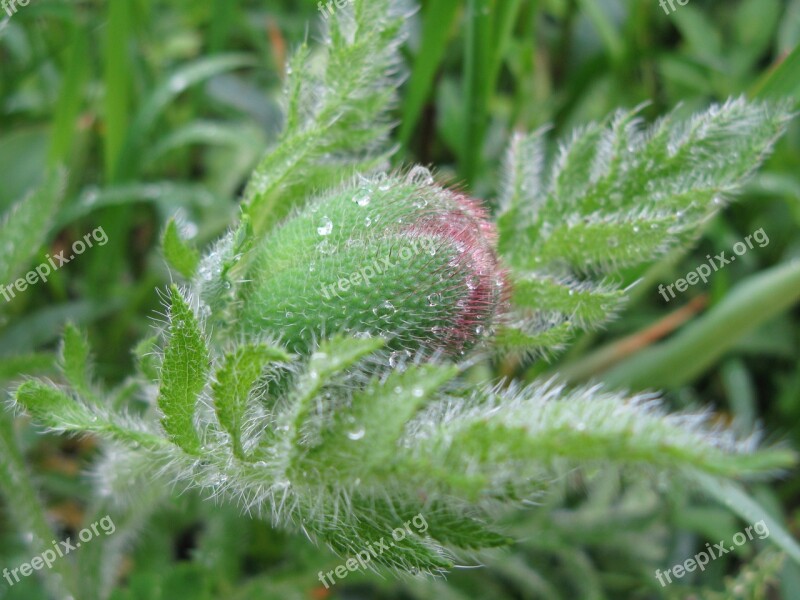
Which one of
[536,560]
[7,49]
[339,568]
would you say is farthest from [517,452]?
[7,49]

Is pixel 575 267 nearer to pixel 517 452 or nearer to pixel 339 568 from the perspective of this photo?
pixel 517 452

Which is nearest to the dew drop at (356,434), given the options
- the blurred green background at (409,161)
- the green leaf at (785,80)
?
the blurred green background at (409,161)

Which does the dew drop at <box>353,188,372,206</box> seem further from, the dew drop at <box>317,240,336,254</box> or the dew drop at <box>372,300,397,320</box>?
the dew drop at <box>372,300,397,320</box>

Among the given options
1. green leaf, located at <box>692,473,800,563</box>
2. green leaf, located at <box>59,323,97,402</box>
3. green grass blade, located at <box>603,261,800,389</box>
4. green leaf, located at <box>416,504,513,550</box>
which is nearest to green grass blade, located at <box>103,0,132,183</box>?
green leaf, located at <box>59,323,97,402</box>

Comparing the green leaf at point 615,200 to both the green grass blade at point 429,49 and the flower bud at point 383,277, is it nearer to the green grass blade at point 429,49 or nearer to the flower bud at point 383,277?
the flower bud at point 383,277

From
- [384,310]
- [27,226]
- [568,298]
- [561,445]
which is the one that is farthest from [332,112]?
[561,445]

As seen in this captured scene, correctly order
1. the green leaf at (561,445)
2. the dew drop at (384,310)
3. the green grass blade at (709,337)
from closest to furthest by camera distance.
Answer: the green leaf at (561,445)
the dew drop at (384,310)
the green grass blade at (709,337)

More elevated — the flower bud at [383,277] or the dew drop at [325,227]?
the dew drop at [325,227]
